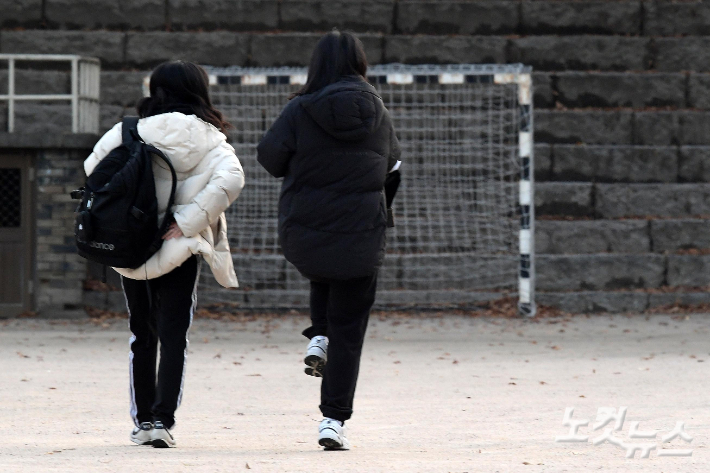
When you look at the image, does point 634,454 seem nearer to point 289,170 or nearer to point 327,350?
point 327,350

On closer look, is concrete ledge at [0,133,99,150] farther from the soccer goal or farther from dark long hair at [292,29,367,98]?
dark long hair at [292,29,367,98]

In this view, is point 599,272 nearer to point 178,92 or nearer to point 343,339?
point 343,339

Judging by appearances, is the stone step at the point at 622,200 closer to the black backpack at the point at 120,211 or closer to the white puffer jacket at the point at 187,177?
the white puffer jacket at the point at 187,177

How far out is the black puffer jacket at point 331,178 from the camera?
4.86 meters

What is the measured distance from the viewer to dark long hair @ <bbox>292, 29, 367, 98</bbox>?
16.3ft

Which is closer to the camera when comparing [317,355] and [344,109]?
[344,109]

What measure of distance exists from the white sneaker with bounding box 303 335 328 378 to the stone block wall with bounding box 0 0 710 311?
8.11 meters

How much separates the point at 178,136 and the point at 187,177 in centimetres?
21

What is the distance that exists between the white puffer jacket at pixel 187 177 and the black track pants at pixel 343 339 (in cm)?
57

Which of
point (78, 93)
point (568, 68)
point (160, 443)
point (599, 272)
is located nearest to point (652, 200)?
point (599, 272)

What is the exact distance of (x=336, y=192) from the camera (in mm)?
4871

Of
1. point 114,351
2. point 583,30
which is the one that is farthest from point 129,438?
point 583,30

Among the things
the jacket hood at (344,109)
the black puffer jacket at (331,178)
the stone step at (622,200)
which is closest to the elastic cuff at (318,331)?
the black puffer jacket at (331,178)

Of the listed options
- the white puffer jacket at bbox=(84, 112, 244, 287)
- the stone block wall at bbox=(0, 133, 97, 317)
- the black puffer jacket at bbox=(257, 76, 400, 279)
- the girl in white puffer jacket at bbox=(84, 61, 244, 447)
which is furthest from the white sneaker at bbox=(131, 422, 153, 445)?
the stone block wall at bbox=(0, 133, 97, 317)
